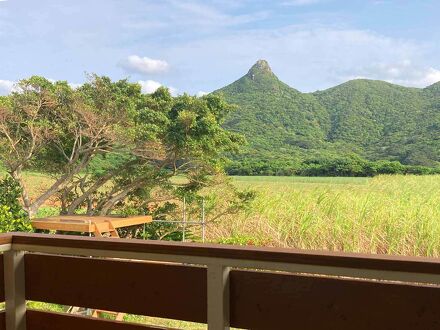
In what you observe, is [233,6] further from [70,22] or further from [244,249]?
[244,249]

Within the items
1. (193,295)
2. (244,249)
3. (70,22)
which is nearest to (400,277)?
(244,249)

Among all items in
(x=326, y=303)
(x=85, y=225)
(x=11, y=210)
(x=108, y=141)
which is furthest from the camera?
(x=108, y=141)

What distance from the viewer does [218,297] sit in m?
1.00

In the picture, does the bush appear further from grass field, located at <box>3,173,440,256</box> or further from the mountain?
the mountain

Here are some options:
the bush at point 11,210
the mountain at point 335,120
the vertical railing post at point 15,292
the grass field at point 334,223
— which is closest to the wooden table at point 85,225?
the bush at point 11,210

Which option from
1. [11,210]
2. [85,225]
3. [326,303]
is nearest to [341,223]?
[85,225]

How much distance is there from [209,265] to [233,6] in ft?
90.7

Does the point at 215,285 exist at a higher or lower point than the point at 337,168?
higher

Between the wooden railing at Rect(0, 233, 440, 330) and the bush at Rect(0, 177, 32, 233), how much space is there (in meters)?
4.77

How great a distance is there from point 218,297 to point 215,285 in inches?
0.9

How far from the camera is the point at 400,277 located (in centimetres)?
87

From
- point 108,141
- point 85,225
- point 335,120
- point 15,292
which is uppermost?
point 335,120

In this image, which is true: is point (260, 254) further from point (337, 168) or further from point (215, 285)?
point (337, 168)

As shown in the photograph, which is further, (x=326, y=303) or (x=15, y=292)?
(x=15, y=292)
